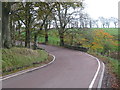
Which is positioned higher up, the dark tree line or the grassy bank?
the dark tree line

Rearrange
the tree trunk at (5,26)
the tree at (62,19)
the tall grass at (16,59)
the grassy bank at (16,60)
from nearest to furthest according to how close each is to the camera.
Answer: the grassy bank at (16,60), the tall grass at (16,59), the tree trunk at (5,26), the tree at (62,19)

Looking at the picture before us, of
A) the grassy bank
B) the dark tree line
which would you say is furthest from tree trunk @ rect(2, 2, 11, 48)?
the grassy bank

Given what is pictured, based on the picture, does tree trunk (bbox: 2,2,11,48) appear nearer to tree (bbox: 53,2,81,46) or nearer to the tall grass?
the tall grass

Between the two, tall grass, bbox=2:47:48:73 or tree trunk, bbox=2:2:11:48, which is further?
tree trunk, bbox=2:2:11:48

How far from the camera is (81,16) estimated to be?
35.7 m

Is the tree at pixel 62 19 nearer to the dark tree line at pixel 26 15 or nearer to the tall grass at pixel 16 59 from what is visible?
the dark tree line at pixel 26 15

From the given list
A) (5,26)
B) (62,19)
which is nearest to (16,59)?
(5,26)

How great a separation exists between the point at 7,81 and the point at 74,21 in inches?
1136

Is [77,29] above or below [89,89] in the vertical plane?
above

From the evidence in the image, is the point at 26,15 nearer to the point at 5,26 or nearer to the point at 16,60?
the point at 5,26

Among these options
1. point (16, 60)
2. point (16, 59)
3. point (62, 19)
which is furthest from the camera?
point (62, 19)

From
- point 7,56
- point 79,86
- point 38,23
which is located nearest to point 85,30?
point 38,23

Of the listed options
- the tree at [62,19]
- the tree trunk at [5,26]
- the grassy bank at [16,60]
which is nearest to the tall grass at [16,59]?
the grassy bank at [16,60]

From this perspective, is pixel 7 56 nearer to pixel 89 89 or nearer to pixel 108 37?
pixel 89 89
